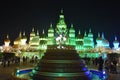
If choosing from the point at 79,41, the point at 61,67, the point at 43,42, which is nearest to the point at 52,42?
the point at 43,42

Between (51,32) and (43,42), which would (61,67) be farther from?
(51,32)

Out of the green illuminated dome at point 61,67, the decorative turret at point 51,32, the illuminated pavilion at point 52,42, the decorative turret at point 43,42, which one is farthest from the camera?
the decorative turret at point 51,32

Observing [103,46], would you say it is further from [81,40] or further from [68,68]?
[68,68]

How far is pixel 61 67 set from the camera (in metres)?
20.0

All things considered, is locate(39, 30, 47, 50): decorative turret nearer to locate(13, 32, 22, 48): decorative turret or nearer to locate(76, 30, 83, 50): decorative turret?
locate(13, 32, 22, 48): decorative turret

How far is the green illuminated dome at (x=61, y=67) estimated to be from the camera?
19.8m

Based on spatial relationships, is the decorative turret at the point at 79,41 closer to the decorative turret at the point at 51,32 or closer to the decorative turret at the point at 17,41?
the decorative turret at the point at 51,32

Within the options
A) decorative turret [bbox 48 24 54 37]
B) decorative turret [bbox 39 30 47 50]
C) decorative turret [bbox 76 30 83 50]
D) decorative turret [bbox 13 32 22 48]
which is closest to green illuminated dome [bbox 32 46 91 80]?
decorative turret [bbox 39 30 47 50]

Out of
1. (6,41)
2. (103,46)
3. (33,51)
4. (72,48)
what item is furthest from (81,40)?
(72,48)

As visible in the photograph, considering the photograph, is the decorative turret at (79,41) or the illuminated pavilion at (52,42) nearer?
the illuminated pavilion at (52,42)

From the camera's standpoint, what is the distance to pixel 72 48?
21.7 m

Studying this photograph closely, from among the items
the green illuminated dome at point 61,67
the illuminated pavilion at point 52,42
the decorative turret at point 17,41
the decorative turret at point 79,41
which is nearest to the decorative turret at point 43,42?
the illuminated pavilion at point 52,42

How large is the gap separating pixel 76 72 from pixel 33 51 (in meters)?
55.3

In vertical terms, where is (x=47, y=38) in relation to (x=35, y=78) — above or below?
above
